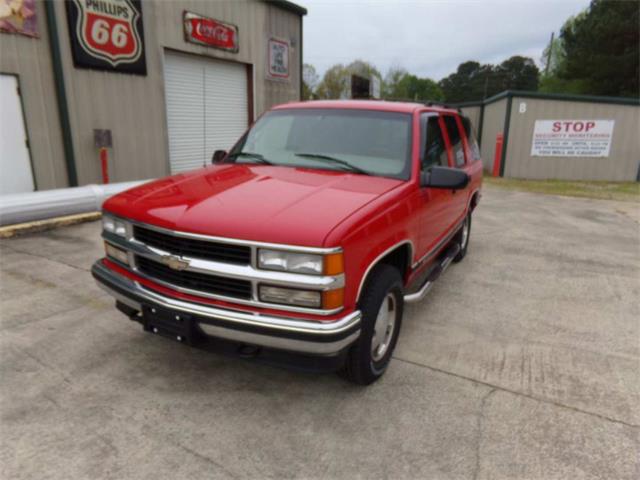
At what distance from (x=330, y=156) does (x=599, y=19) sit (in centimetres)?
3395

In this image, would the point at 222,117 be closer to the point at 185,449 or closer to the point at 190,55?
the point at 190,55

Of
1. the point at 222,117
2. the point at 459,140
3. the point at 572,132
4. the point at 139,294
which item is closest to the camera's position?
the point at 139,294

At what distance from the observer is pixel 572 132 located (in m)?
14.6

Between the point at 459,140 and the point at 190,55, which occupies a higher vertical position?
the point at 190,55

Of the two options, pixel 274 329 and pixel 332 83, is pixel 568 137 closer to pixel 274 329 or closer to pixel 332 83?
pixel 274 329

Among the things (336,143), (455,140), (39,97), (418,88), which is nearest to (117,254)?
(336,143)

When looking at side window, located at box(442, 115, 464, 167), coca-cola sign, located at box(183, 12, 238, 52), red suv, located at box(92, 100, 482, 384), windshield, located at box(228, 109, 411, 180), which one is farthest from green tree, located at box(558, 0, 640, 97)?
windshield, located at box(228, 109, 411, 180)

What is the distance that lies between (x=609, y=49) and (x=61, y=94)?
109 feet

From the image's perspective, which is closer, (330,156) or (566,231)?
(330,156)

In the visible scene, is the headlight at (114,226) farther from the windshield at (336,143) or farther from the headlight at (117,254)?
the windshield at (336,143)

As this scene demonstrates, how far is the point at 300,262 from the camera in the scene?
240 centimetres

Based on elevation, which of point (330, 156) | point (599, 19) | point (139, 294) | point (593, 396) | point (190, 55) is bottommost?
point (593, 396)

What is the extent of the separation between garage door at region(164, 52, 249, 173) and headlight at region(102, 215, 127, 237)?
25.5ft

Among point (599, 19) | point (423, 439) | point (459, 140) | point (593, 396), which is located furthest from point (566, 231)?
point (599, 19)
